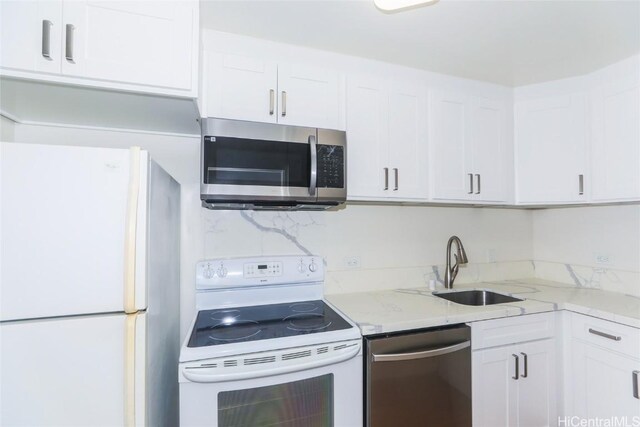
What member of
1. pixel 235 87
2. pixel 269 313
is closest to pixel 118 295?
pixel 269 313

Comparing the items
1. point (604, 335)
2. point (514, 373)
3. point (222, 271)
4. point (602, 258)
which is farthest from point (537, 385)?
point (222, 271)

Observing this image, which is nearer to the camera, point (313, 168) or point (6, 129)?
point (6, 129)

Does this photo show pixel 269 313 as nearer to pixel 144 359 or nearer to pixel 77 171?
pixel 144 359

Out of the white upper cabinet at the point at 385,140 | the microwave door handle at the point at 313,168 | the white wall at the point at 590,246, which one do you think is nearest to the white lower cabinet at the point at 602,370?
the white wall at the point at 590,246

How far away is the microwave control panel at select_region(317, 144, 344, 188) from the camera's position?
1.55m

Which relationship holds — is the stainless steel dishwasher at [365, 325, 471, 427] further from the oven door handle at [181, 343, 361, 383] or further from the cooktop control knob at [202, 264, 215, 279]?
the cooktop control knob at [202, 264, 215, 279]

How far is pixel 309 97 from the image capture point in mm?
1641

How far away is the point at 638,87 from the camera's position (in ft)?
5.49

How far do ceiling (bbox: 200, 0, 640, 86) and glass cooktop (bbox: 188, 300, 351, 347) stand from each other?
4.81 feet

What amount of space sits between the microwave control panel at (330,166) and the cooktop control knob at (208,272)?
783 mm

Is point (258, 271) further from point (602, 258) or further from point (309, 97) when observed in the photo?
point (602, 258)

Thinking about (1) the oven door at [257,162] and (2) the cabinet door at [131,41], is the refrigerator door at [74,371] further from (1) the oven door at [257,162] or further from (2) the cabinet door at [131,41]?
(2) the cabinet door at [131,41]

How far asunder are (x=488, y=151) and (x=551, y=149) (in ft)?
Answer: 1.36

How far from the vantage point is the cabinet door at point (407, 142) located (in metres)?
1.79
